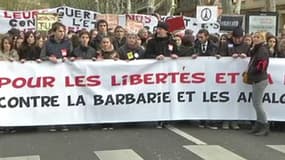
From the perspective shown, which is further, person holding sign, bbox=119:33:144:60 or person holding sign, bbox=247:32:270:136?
person holding sign, bbox=119:33:144:60

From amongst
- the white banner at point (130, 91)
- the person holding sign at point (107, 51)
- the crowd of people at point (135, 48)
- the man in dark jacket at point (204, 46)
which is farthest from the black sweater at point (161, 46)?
the man in dark jacket at point (204, 46)

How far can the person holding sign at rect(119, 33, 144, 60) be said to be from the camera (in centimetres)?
1243

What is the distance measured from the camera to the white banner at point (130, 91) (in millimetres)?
11508

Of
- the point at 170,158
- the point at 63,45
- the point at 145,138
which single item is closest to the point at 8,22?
the point at 63,45

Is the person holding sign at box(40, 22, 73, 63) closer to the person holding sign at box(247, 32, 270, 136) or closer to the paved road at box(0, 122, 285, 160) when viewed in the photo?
the paved road at box(0, 122, 285, 160)

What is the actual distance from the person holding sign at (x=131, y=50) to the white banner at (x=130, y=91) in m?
0.45

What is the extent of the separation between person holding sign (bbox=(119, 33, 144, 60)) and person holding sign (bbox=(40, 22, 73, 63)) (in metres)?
0.99

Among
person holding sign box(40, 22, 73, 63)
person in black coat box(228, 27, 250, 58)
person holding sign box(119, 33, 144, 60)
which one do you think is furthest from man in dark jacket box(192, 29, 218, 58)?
person holding sign box(40, 22, 73, 63)

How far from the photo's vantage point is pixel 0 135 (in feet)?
36.8

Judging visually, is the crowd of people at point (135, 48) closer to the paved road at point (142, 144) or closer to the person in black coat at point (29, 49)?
the person in black coat at point (29, 49)

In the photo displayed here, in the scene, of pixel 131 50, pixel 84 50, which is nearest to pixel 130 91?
pixel 131 50

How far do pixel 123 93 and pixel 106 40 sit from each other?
3.34 feet

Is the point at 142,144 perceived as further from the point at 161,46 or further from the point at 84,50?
the point at 84,50

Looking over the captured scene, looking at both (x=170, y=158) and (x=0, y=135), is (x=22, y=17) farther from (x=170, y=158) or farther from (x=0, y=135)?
(x=170, y=158)
